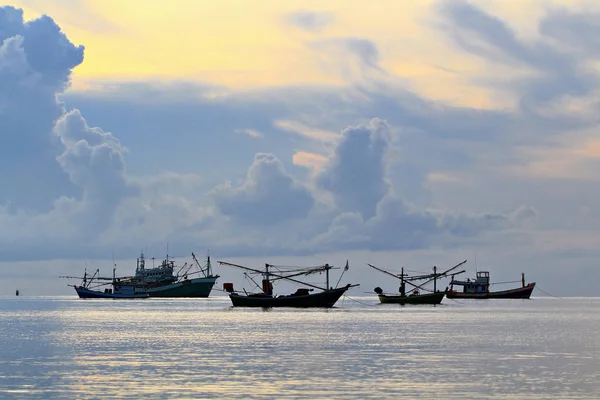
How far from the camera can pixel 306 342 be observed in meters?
95.9

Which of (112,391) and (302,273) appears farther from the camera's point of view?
(302,273)

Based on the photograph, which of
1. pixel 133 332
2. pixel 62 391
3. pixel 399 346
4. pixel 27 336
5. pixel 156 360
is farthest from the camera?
pixel 133 332

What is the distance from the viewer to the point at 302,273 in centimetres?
19912

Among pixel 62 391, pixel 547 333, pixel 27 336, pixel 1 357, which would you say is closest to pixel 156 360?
pixel 1 357

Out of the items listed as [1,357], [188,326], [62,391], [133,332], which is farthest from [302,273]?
[62,391]

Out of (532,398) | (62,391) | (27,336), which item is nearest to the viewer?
(532,398)

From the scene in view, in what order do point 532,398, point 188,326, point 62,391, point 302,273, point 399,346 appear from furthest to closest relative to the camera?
point 302,273, point 188,326, point 399,346, point 62,391, point 532,398

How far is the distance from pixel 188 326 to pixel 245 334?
965 inches

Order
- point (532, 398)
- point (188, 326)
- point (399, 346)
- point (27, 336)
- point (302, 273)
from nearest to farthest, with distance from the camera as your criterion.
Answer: point (532, 398)
point (399, 346)
point (27, 336)
point (188, 326)
point (302, 273)

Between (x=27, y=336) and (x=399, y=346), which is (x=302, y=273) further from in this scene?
(x=399, y=346)

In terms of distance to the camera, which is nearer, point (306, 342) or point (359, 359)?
point (359, 359)

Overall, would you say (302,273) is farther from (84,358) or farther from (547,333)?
(84,358)

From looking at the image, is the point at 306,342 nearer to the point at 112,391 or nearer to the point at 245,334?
the point at 245,334

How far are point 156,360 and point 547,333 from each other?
198ft
